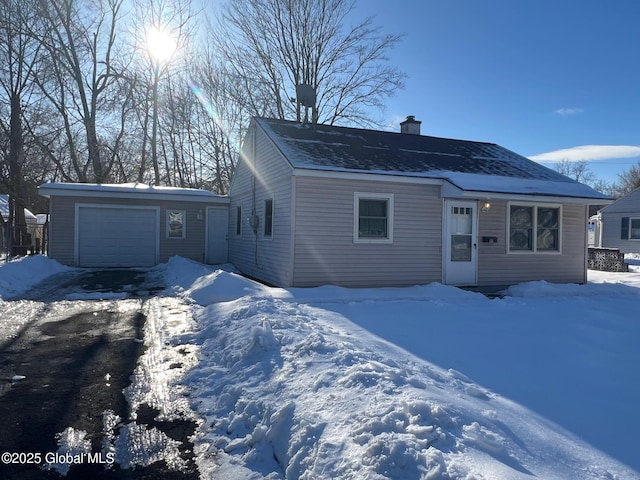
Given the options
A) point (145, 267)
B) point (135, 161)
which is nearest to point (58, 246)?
→ point (145, 267)

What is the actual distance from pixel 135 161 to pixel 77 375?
3133 cm

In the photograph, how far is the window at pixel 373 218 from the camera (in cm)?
1075

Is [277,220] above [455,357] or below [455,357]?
above

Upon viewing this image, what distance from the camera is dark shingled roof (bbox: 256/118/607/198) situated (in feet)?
35.9

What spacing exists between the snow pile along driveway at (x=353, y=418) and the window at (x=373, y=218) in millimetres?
5028

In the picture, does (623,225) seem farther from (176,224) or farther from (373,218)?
(176,224)

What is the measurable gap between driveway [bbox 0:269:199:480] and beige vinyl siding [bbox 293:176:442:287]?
3990 mm

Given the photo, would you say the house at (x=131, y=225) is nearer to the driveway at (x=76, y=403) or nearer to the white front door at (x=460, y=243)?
the driveway at (x=76, y=403)

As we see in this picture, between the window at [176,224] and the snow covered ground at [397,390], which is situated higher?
the window at [176,224]

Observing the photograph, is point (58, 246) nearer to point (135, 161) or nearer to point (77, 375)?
point (77, 375)

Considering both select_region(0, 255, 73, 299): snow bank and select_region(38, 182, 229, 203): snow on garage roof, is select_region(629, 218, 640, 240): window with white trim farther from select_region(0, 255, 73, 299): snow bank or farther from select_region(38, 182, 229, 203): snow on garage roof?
select_region(0, 255, 73, 299): snow bank

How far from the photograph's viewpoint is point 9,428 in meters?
3.61

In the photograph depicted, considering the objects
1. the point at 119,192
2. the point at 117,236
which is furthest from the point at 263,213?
the point at 117,236

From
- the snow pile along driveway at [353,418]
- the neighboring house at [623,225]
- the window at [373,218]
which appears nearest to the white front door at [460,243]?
the window at [373,218]
